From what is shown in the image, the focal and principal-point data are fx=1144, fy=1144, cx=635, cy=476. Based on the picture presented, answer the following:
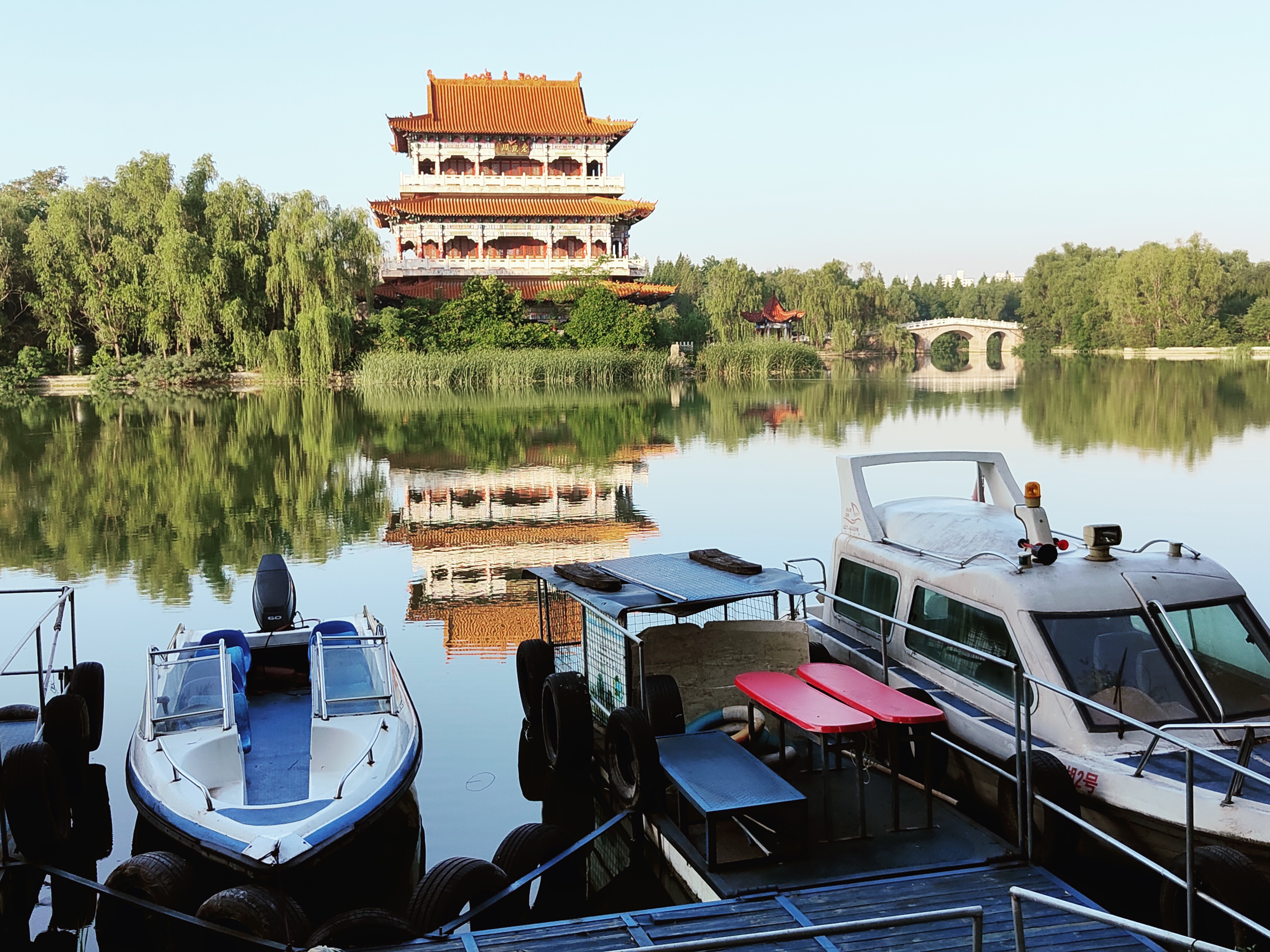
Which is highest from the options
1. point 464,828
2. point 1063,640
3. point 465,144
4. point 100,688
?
point 465,144

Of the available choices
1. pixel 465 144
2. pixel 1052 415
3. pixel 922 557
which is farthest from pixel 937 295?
pixel 922 557

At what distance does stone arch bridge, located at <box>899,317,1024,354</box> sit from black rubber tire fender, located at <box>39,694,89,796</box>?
3420 inches

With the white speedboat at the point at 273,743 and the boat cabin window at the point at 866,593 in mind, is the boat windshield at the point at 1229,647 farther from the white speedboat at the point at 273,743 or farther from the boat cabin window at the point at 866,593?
the white speedboat at the point at 273,743

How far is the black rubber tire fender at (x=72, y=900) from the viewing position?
6.57m

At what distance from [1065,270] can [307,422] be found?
79495 millimetres

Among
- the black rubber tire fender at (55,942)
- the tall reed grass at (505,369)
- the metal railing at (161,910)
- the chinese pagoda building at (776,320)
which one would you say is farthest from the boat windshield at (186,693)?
the chinese pagoda building at (776,320)

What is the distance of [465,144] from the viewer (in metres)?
61.8

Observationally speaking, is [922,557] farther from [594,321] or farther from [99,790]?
[594,321]

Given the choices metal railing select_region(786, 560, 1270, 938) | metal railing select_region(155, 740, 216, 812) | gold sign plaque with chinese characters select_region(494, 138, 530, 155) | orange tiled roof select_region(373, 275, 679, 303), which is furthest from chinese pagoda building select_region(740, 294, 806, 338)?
metal railing select_region(155, 740, 216, 812)

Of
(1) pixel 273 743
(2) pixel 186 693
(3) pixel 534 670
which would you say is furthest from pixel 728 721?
(2) pixel 186 693

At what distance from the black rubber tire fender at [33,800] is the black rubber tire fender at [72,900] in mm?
174

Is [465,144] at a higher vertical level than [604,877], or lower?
higher

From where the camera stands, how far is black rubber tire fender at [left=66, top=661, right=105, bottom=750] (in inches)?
359

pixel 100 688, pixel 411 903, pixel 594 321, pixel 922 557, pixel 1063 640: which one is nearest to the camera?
pixel 411 903
